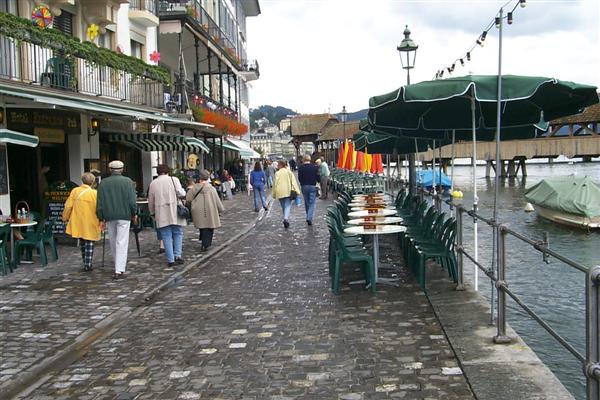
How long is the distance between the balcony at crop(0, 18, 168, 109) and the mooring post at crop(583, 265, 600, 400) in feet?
37.6

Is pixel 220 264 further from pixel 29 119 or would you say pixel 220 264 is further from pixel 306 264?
pixel 29 119

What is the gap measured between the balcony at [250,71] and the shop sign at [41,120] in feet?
105

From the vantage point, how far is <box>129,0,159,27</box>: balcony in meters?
20.8

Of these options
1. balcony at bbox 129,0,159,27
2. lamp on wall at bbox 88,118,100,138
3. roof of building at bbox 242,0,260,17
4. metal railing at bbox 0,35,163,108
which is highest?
roof of building at bbox 242,0,260,17

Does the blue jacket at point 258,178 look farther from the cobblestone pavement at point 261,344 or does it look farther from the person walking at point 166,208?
the cobblestone pavement at point 261,344

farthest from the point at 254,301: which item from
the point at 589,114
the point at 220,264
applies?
the point at 589,114

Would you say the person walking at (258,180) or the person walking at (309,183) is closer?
the person walking at (309,183)

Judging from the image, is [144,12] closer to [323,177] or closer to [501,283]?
[323,177]

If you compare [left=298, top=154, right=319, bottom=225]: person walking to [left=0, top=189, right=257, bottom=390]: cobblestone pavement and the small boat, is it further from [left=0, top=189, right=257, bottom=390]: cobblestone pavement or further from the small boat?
the small boat

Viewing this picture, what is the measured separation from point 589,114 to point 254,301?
41.1 meters

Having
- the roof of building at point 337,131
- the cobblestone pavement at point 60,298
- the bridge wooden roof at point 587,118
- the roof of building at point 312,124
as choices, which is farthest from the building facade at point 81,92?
the roof of building at point 312,124

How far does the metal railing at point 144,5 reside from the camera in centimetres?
2111

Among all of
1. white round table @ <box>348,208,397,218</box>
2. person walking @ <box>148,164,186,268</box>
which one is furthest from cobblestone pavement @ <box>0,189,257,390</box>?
white round table @ <box>348,208,397,218</box>

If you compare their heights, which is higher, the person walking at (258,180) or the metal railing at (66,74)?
the metal railing at (66,74)
